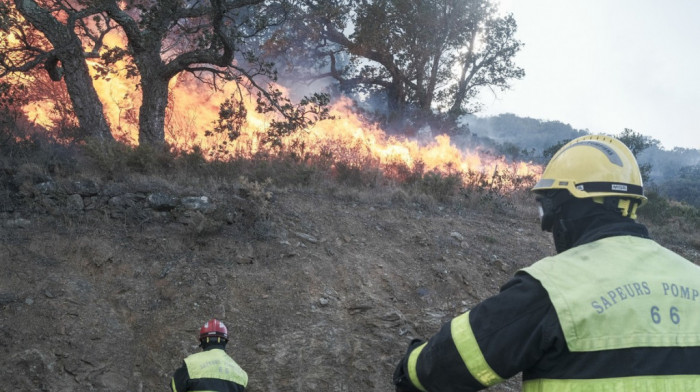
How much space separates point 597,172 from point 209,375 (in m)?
2.94

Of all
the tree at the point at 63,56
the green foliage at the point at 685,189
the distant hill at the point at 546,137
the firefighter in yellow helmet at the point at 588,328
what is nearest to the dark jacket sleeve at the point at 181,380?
the firefighter in yellow helmet at the point at 588,328

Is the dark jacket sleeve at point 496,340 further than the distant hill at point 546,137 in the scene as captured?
No

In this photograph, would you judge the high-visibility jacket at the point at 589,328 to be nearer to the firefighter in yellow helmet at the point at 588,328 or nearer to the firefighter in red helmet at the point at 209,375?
the firefighter in yellow helmet at the point at 588,328

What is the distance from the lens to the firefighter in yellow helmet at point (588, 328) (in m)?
1.43

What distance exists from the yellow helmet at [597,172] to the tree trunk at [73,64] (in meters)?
8.59

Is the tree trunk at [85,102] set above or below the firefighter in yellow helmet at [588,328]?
above

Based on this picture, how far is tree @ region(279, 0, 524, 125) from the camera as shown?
18422mm

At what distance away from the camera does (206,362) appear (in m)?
3.49

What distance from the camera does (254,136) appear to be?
11.9m

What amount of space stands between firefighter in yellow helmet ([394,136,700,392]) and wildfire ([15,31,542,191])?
8.88 m

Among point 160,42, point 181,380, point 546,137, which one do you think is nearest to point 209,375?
point 181,380

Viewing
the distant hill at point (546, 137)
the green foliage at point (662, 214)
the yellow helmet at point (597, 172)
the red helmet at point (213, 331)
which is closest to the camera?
the yellow helmet at point (597, 172)

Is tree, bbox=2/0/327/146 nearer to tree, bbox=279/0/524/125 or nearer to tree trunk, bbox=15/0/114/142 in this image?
tree trunk, bbox=15/0/114/142

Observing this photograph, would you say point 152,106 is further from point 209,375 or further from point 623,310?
point 623,310
